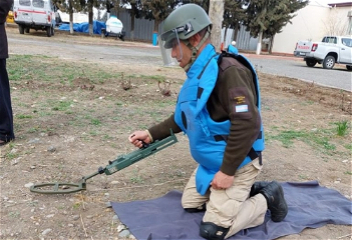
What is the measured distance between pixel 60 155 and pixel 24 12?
1725 cm

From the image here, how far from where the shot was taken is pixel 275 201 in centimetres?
249

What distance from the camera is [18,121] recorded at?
167 inches

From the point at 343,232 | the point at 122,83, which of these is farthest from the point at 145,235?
the point at 122,83

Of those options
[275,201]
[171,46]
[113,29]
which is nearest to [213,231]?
[275,201]

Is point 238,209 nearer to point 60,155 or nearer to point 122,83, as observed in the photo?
point 60,155

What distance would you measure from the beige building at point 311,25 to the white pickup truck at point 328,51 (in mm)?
15059

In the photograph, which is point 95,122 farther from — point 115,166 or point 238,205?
point 238,205

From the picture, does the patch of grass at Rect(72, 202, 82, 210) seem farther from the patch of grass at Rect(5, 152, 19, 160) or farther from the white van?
the white van

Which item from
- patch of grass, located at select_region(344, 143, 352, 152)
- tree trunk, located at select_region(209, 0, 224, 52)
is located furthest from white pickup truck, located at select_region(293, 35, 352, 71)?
patch of grass, located at select_region(344, 143, 352, 152)

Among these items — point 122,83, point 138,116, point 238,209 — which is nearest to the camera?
point 238,209

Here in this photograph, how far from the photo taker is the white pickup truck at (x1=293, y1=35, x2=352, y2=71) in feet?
54.9

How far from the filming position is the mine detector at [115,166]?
2543mm

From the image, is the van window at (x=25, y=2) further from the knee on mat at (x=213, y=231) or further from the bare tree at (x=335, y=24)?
the bare tree at (x=335, y=24)

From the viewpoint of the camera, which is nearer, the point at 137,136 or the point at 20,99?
the point at 137,136
